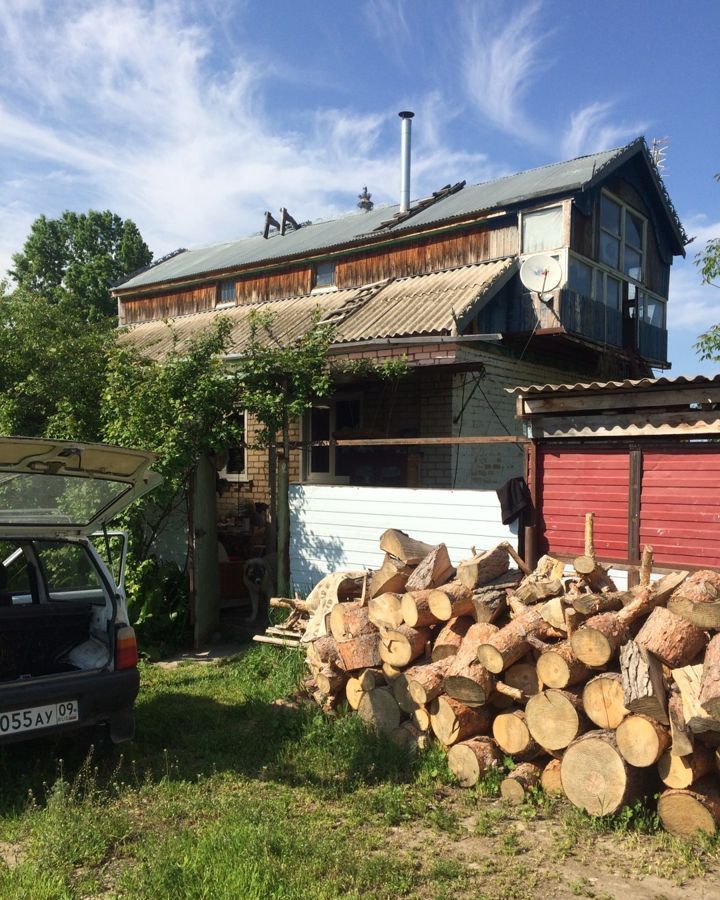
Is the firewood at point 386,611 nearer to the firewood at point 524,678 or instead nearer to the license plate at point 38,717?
the firewood at point 524,678

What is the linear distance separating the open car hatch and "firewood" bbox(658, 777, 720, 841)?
3662mm

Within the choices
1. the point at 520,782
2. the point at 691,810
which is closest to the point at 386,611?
the point at 520,782

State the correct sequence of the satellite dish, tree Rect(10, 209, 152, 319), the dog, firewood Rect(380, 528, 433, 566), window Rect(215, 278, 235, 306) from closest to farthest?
firewood Rect(380, 528, 433, 566)
the dog
the satellite dish
window Rect(215, 278, 235, 306)
tree Rect(10, 209, 152, 319)

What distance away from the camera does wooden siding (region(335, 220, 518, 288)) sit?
1218cm

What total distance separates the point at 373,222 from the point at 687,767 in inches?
544

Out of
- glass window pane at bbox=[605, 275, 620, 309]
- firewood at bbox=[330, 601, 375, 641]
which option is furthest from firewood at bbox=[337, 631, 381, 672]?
glass window pane at bbox=[605, 275, 620, 309]

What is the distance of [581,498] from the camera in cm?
648

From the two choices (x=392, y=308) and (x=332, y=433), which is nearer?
(x=392, y=308)

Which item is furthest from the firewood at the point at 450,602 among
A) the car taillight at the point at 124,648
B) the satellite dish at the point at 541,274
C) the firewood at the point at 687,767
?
the satellite dish at the point at 541,274

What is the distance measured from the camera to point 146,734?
17.3 feet

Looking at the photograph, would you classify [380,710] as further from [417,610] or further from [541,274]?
[541,274]

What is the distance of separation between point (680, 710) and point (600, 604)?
82cm

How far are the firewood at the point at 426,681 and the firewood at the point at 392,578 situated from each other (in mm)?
929

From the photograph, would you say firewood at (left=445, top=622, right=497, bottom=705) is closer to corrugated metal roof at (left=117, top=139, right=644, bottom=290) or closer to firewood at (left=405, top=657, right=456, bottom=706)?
firewood at (left=405, top=657, right=456, bottom=706)
